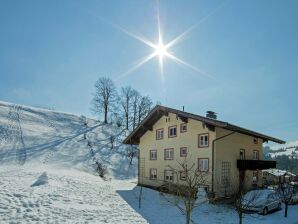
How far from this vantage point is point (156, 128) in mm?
32812

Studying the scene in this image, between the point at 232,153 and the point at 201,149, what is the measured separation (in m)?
2.96

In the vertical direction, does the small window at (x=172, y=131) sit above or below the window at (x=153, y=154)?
above

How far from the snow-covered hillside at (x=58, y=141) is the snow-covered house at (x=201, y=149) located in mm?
11118

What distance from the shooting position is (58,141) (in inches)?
2053

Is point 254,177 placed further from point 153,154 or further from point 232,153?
point 153,154

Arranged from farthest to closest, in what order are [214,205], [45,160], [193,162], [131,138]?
[45,160] → [131,138] → [193,162] → [214,205]

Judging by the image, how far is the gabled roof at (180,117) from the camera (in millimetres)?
23917

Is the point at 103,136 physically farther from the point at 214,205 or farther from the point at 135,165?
the point at 214,205

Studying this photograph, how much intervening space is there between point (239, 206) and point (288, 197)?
844 cm

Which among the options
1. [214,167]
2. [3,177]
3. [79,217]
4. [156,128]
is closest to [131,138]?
[156,128]

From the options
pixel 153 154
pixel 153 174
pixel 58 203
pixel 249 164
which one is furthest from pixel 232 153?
pixel 58 203

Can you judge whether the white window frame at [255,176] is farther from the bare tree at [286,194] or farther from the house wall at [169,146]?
the house wall at [169,146]

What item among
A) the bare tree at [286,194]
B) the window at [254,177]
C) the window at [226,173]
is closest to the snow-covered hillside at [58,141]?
the window at [254,177]

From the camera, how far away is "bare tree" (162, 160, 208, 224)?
44.7 feet
